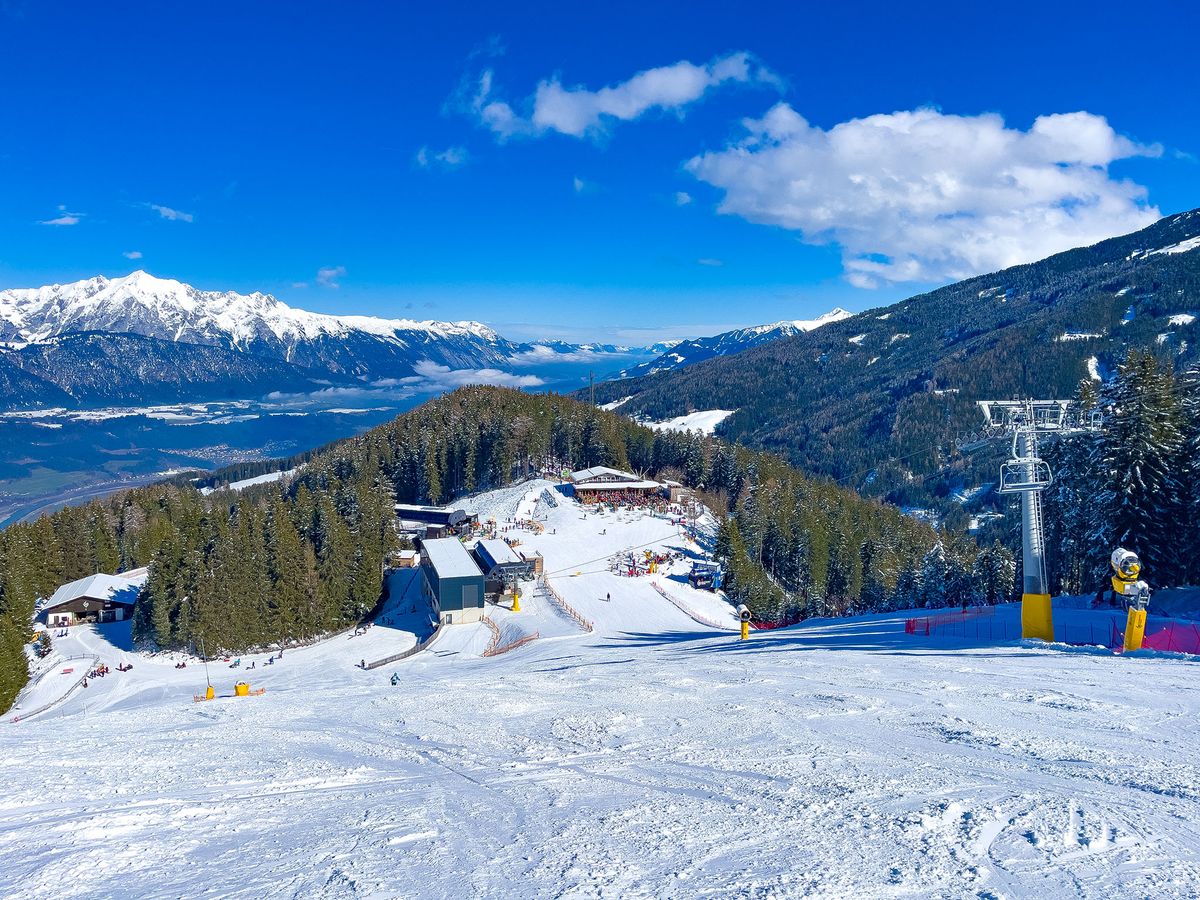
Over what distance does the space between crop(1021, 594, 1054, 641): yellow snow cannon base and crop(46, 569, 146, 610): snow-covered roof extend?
2535 inches

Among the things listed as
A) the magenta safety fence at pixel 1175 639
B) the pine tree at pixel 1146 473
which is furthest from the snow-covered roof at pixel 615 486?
the magenta safety fence at pixel 1175 639

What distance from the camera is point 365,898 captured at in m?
7.25

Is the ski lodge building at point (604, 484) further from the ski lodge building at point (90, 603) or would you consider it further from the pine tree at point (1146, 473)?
the pine tree at point (1146, 473)

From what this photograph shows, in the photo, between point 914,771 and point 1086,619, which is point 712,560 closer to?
point 1086,619

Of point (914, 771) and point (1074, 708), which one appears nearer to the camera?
point (914, 771)

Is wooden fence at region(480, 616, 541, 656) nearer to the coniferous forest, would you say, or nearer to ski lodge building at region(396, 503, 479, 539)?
the coniferous forest

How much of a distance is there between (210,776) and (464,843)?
19.7 feet

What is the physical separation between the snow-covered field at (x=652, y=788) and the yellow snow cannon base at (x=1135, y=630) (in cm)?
132

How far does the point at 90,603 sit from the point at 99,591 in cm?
117

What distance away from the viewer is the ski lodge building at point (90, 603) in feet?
191

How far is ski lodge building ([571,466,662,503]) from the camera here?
8162cm

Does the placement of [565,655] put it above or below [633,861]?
below

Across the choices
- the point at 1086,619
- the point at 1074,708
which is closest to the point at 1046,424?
the point at 1086,619

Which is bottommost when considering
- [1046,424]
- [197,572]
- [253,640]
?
[253,640]
